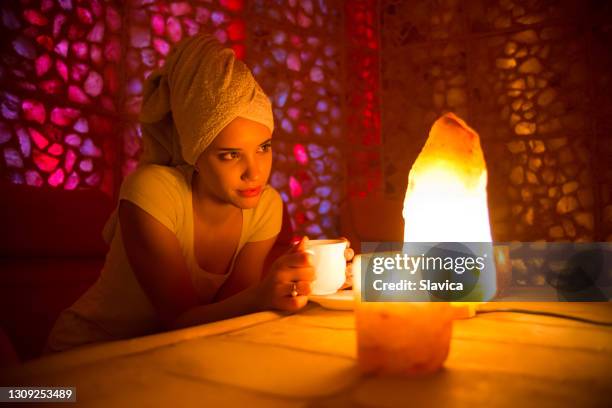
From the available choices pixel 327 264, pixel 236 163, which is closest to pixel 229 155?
pixel 236 163

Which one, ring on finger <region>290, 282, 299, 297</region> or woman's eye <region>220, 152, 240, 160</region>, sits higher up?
woman's eye <region>220, 152, 240, 160</region>

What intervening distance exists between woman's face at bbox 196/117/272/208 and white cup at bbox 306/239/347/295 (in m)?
0.34

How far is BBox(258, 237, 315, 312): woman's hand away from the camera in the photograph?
0.90 meters

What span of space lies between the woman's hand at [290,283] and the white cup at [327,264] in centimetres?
2

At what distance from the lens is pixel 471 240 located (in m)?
0.79

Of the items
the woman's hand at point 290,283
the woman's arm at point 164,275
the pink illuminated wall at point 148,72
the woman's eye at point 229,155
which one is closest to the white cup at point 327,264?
the woman's hand at point 290,283

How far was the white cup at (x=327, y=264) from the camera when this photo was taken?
946 mm

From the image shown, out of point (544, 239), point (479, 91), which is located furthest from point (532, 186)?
point (479, 91)

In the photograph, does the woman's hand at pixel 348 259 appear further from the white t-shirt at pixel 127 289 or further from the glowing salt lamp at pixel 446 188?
the white t-shirt at pixel 127 289

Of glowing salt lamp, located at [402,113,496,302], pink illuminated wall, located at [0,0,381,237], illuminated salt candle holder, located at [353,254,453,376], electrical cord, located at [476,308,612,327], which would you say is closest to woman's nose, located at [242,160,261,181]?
glowing salt lamp, located at [402,113,496,302]

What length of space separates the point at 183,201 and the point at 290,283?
565mm

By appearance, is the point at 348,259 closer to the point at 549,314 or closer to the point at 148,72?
the point at 549,314

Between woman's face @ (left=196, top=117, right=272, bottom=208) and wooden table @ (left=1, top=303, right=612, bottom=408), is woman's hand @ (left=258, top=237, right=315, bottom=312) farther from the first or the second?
woman's face @ (left=196, top=117, right=272, bottom=208)

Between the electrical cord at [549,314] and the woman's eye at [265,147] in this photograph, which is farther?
the woman's eye at [265,147]
